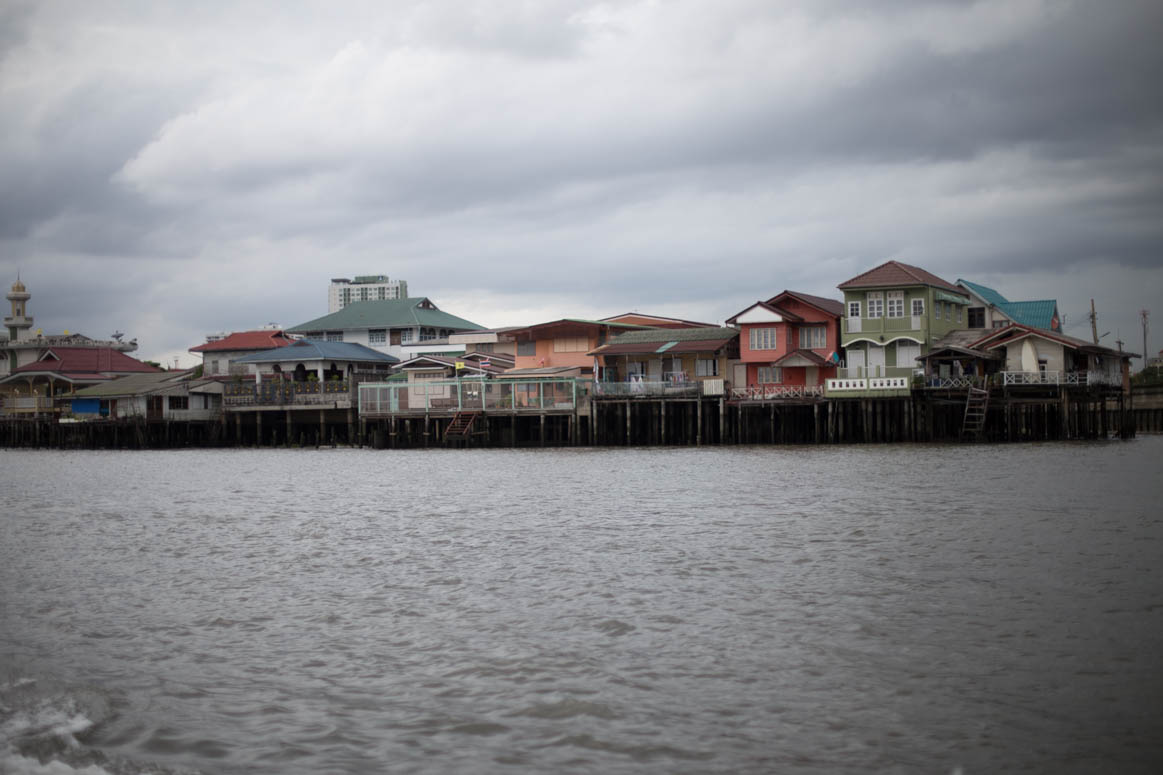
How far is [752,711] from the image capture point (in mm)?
8492

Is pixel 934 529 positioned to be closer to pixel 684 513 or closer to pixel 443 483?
pixel 684 513

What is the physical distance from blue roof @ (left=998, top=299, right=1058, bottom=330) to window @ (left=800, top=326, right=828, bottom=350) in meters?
11.7

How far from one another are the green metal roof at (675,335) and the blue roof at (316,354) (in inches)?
732

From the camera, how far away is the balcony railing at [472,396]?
5247 cm

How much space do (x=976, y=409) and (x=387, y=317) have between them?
47.7 meters

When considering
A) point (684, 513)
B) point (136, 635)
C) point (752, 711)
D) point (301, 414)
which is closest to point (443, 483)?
point (684, 513)

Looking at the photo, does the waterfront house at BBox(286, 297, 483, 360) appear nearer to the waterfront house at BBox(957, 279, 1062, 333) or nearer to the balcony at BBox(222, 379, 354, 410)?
the balcony at BBox(222, 379, 354, 410)

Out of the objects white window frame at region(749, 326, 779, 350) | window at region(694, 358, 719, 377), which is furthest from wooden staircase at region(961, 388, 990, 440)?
window at region(694, 358, 719, 377)

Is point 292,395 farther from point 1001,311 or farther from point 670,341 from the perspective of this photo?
point 1001,311

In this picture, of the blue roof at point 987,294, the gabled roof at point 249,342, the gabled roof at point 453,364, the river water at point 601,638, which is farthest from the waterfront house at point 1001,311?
the gabled roof at point 249,342

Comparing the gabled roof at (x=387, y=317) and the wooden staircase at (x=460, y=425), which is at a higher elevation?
Result: the gabled roof at (x=387, y=317)

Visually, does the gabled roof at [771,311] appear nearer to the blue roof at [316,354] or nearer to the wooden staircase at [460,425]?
the wooden staircase at [460,425]

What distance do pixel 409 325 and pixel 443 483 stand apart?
155 ft

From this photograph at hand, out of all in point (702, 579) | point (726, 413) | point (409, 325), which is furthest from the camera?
point (409, 325)
